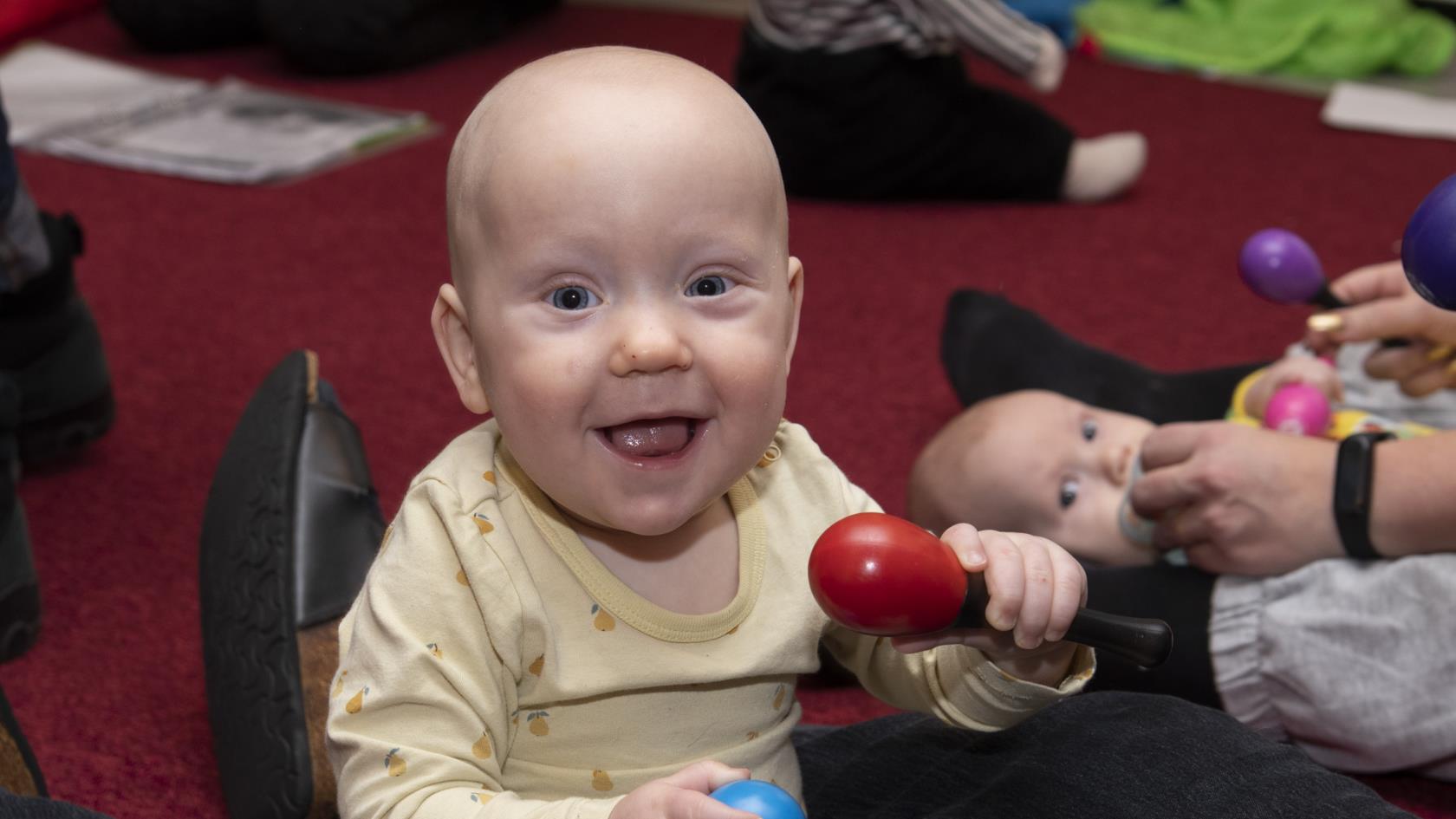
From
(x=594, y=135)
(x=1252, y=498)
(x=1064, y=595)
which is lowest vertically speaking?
(x=1252, y=498)

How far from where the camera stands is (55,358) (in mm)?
1170

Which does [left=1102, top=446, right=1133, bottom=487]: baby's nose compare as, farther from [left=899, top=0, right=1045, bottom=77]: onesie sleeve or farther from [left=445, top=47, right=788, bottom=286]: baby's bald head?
[left=899, top=0, right=1045, bottom=77]: onesie sleeve

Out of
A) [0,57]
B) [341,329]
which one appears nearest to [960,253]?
[341,329]

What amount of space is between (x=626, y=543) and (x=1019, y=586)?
0.16 m

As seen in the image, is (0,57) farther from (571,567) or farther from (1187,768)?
(1187,768)

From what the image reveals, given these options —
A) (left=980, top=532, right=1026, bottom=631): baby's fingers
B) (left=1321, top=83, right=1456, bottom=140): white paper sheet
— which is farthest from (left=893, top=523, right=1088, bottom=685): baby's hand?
(left=1321, top=83, right=1456, bottom=140): white paper sheet

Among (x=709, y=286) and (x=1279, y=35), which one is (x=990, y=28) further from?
(x=709, y=286)

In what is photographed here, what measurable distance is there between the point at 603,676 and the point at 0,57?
2037 millimetres

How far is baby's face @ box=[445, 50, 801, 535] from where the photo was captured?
507 millimetres

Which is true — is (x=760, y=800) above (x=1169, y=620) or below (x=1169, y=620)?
above

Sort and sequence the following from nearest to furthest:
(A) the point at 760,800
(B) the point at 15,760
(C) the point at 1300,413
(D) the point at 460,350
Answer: (A) the point at 760,800 < (D) the point at 460,350 < (B) the point at 15,760 < (C) the point at 1300,413

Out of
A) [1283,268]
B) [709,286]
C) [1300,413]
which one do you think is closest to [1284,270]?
[1283,268]

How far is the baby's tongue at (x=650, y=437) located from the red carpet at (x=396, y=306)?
43 cm

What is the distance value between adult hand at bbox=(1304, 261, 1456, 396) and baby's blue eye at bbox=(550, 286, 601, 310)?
0.63 meters
